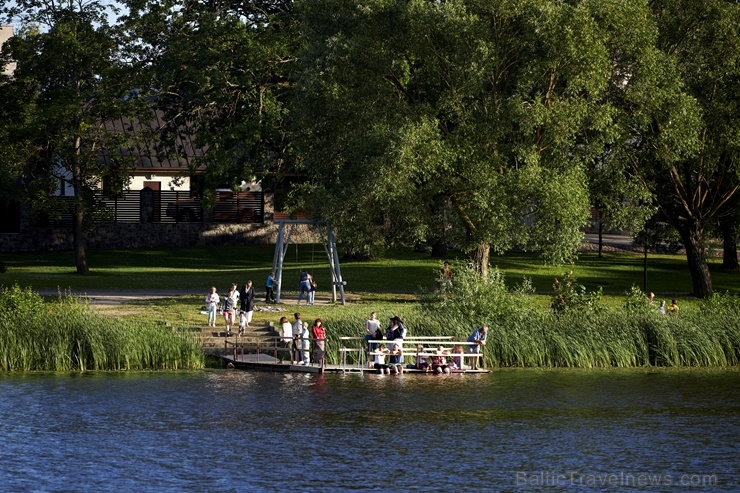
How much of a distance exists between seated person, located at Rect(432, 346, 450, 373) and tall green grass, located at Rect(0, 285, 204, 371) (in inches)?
306

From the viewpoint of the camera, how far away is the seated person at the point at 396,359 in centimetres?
4150

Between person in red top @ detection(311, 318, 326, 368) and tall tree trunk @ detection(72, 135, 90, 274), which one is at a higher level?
tall tree trunk @ detection(72, 135, 90, 274)

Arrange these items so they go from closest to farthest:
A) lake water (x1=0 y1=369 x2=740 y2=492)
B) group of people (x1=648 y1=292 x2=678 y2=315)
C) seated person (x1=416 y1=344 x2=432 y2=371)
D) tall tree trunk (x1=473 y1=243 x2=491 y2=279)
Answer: lake water (x1=0 y1=369 x2=740 y2=492) → seated person (x1=416 y1=344 x2=432 y2=371) → group of people (x1=648 y1=292 x2=678 y2=315) → tall tree trunk (x1=473 y1=243 x2=491 y2=279)

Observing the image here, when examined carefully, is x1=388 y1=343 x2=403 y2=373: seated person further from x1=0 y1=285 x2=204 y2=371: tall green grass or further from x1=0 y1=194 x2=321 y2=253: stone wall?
x1=0 y1=194 x2=321 y2=253: stone wall

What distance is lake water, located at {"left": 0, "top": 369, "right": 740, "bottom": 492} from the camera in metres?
27.7

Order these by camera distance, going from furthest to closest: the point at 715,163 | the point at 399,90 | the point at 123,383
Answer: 1. the point at 715,163
2. the point at 399,90
3. the point at 123,383

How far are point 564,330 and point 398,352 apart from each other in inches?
249

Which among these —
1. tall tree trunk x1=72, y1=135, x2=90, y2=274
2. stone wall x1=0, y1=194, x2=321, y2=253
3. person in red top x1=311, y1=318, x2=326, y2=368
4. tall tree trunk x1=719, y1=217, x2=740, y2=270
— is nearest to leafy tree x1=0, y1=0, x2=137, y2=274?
tall tree trunk x1=72, y1=135, x2=90, y2=274

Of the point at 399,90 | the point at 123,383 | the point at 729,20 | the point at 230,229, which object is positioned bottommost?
the point at 123,383

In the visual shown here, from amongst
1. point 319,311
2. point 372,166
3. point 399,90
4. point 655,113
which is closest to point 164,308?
point 319,311

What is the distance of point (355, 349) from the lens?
42.0 metres

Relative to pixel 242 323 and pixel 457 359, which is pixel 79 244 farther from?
pixel 457 359

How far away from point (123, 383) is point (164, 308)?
10.0 meters

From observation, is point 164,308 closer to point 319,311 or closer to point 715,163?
point 319,311
